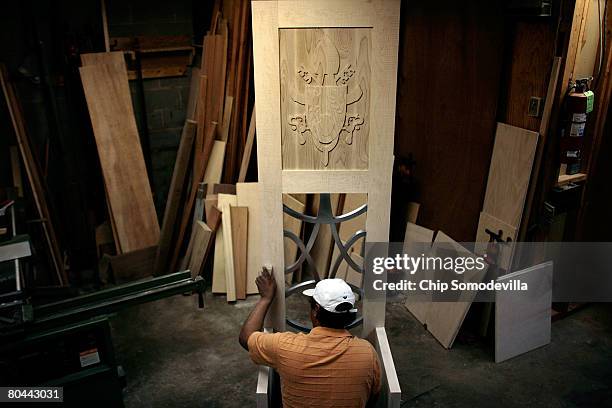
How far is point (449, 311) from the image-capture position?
3867mm

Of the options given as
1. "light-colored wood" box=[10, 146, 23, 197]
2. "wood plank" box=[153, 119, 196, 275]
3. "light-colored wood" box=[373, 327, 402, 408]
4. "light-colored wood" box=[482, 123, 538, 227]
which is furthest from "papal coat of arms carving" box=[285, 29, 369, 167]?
"light-colored wood" box=[10, 146, 23, 197]

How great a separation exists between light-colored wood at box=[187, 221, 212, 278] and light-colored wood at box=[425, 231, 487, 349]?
5.96ft

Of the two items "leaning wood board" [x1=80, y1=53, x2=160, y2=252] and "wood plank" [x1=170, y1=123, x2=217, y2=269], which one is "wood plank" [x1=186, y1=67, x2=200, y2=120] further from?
"leaning wood board" [x1=80, y1=53, x2=160, y2=252]

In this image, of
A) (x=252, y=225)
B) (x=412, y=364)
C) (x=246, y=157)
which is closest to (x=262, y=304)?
(x=412, y=364)

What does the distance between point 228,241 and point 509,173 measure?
7.10 feet

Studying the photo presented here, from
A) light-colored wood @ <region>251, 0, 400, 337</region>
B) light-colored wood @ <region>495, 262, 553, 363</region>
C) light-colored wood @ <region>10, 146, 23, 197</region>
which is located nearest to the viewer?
light-colored wood @ <region>251, 0, 400, 337</region>

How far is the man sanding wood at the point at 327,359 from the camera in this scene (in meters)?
2.07

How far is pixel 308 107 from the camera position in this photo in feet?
7.19

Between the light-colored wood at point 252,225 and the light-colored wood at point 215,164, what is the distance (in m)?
0.31

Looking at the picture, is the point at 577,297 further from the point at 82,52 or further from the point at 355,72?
the point at 82,52

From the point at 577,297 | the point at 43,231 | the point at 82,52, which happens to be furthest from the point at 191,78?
the point at 577,297

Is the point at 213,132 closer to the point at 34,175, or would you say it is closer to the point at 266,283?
the point at 34,175

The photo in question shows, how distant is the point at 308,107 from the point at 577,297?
3.12 metres

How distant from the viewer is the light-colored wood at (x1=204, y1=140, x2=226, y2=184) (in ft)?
15.0
